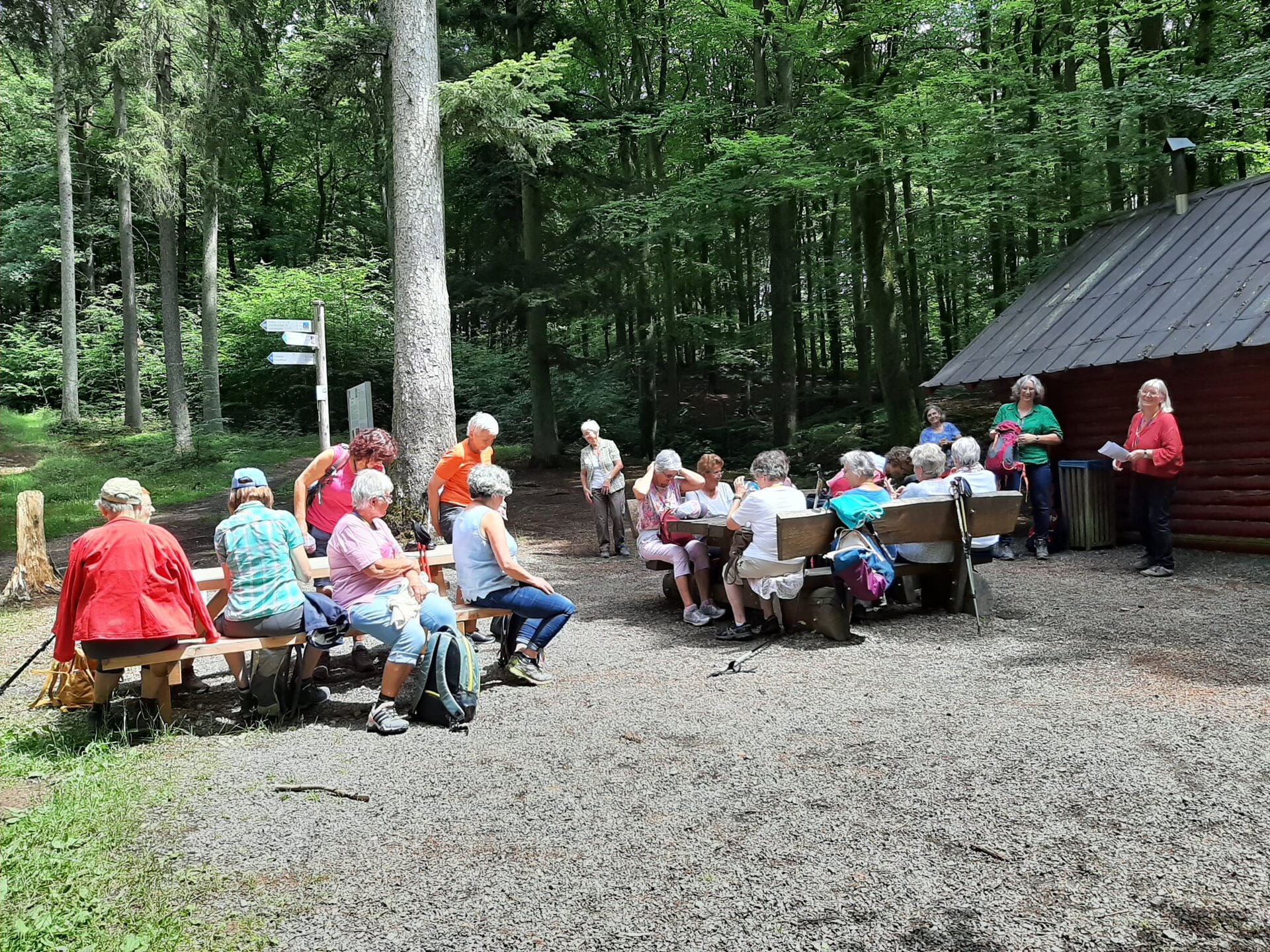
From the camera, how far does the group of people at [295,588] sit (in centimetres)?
502

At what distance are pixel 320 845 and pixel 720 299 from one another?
2405cm

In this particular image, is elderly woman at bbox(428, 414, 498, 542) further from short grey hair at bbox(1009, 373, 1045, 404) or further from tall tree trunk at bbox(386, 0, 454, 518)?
short grey hair at bbox(1009, 373, 1045, 404)

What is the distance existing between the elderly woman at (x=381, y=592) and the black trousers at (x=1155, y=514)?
23.0 ft

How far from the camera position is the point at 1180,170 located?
1230cm

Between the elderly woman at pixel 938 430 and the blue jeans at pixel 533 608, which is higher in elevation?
the elderly woman at pixel 938 430

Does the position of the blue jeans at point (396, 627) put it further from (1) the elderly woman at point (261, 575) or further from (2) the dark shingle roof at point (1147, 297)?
(2) the dark shingle roof at point (1147, 297)

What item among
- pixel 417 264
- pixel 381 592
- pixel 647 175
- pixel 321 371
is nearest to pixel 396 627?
pixel 381 592

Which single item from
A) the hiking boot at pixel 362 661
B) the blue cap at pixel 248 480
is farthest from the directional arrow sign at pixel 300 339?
the blue cap at pixel 248 480

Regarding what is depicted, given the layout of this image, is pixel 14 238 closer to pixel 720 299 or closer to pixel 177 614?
pixel 720 299

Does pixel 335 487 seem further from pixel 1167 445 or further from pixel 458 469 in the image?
pixel 1167 445

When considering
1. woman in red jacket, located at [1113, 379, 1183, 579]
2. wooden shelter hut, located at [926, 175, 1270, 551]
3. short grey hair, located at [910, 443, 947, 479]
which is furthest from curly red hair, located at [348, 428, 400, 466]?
wooden shelter hut, located at [926, 175, 1270, 551]

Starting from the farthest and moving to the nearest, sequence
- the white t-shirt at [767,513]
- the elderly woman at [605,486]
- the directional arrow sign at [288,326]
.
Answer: the elderly woman at [605,486] → the directional arrow sign at [288,326] → the white t-shirt at [767,513]

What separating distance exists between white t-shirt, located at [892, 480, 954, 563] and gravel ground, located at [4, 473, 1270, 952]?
919 millimetres

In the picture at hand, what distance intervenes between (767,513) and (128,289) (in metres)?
23.4
